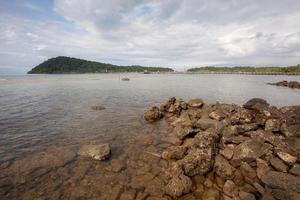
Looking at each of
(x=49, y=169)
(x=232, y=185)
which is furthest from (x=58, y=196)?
(x=232, y=185)

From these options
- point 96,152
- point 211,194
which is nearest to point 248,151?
point 211,194

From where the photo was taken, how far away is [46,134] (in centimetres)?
1492

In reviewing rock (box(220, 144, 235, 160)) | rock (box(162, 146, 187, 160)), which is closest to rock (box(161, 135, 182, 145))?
rock (box(162, 146, 187, 160))

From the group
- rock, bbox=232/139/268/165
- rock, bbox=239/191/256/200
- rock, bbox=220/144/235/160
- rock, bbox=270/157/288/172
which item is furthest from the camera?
rock, bbox=220/144/235/160

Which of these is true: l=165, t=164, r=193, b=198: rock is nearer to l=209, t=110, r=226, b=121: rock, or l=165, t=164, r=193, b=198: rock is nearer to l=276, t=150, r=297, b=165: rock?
l=276, t=150, r=297, b=165: rock

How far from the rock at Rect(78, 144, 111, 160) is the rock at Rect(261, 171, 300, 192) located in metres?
7.66

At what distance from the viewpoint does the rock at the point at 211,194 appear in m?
8.04

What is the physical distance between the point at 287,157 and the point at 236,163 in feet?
7.54

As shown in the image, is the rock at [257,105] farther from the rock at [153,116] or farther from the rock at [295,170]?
the rock at [295,170]

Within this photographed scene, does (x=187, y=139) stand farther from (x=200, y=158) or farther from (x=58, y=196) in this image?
(x=58, y=196)

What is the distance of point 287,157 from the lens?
972cm

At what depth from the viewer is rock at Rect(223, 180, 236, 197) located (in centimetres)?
816

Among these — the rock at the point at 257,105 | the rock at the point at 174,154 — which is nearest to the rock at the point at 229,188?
the rock at the point at 174,154

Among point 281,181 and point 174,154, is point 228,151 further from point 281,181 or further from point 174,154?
point 281,181
